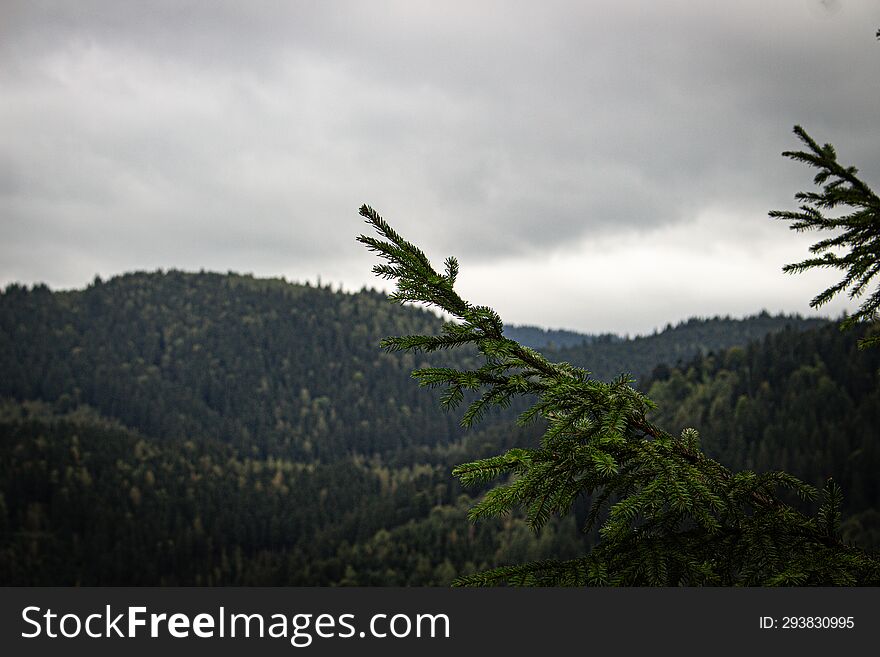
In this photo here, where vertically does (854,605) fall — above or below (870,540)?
above

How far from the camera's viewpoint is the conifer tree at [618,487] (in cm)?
→ 588

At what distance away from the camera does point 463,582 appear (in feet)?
20.3

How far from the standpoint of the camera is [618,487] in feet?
21.1

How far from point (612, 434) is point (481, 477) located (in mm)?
1295

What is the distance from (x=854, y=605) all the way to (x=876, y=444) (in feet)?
727

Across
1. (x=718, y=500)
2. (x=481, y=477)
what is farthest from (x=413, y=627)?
(x=718, y=500)

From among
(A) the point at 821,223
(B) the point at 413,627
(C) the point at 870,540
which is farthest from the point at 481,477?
(C) the point at 870,540

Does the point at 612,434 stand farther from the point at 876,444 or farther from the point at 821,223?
the point at 876,444

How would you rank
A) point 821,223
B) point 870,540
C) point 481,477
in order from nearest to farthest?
point 481,477, point 821,223, point 870,540

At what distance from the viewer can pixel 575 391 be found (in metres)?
6.30

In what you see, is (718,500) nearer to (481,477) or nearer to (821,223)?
(481,477)

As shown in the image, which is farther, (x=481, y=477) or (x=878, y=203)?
(x=878, y=203)

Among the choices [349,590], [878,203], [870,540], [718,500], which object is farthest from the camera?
[870,540]

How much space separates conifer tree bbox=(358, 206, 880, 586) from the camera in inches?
231
